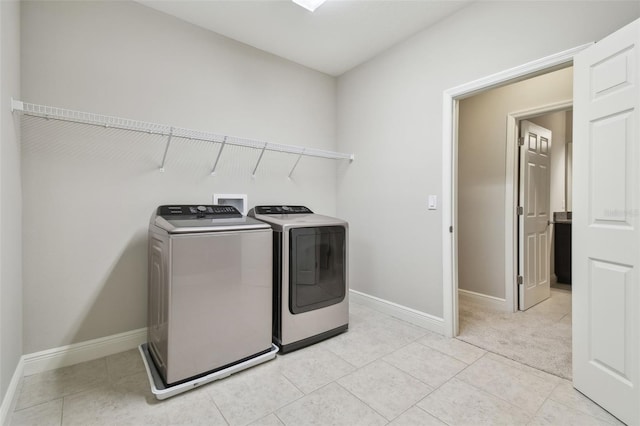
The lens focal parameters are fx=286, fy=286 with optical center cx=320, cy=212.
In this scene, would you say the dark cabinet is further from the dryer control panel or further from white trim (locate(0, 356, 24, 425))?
white trim (locate(0, 356, 24, 425))

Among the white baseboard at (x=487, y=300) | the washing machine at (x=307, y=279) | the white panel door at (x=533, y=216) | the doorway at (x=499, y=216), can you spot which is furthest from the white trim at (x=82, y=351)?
the white panel door at (x=533, y=216)

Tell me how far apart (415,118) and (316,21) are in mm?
1169

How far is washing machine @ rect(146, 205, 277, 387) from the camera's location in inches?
62.9

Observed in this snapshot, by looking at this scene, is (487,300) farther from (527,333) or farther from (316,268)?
(316,268)

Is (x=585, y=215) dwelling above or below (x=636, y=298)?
above

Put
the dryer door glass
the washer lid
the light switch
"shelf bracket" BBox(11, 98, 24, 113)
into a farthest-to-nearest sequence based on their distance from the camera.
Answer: the light switch < the dryer door glass < the washer lid < "shelf bracket" BBox(11, 98, 24, 113)

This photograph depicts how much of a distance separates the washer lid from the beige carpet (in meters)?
1.98

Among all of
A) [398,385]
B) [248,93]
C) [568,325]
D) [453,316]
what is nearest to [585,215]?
[453,316]

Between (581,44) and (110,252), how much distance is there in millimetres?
3300

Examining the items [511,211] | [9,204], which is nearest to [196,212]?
[9,204]

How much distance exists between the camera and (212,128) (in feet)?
8.15

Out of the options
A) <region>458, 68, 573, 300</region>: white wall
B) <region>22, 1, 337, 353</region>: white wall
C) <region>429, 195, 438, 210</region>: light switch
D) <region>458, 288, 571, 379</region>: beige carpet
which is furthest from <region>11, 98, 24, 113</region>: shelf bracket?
<region>458, 68, 573, 300</region>: white wall

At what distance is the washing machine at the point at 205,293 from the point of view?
160 centimetres

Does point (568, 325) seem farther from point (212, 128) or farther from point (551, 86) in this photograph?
point (212, 128)
